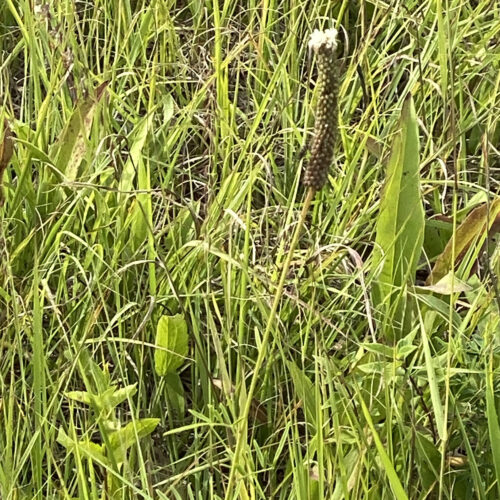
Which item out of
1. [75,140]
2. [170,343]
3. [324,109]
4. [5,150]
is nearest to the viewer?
[324,109]

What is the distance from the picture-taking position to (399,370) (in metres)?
0.94

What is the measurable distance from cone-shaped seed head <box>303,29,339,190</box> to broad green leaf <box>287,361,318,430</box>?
12.2 inches

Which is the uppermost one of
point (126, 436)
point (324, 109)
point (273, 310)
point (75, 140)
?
point (324, 109)

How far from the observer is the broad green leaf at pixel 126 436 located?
939 millimetres

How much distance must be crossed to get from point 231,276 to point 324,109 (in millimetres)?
513

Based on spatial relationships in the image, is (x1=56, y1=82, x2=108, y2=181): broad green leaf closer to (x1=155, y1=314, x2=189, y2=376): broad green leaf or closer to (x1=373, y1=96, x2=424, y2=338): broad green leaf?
(x1=155, y1=314, x2=189, y2=376): broad green leaf

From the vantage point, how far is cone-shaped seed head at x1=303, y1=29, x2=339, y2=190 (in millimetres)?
638

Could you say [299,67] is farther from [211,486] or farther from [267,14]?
[211,486]

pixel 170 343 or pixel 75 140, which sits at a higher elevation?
pixel 75 140

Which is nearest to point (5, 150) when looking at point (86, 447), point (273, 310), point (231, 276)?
point (231, 276)

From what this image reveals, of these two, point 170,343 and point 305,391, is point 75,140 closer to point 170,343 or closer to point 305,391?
point 170,343

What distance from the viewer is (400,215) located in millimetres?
1119

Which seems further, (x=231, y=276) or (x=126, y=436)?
(x=231, y=276)

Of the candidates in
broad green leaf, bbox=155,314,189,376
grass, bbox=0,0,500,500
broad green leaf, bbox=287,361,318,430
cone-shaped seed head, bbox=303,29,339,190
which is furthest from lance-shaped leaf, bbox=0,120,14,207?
cone-shaped seed head, bbox=303,29,339,190
